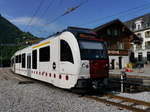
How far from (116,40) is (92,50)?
84.9 ft

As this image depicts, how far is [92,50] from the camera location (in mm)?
7277

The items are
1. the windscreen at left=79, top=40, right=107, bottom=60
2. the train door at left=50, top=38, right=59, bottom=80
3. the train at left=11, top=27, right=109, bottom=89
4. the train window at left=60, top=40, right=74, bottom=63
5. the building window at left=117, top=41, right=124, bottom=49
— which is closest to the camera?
the train at left=11, top=27, right=109, bottom=89

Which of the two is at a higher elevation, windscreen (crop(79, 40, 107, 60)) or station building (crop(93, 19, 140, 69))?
station building (crop(93, 19, 140, 69))

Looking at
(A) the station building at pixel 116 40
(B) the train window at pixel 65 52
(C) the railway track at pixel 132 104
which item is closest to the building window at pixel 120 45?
(A) the station building at pixel 116 40

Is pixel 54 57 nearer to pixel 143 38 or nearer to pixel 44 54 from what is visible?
pixel 44 54

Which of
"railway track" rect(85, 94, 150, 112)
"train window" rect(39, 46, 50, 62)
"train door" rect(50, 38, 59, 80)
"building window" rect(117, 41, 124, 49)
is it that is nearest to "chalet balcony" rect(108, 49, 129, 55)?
"building window" rect(117, 41, 124, 49)

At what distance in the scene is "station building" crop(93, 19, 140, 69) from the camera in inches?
1184

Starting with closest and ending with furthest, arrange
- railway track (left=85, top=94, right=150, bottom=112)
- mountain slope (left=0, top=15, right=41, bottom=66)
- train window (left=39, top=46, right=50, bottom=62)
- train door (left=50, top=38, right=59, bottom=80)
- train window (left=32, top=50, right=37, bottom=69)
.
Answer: railway track (left=85, top=94, right=150, bottom=112) → train door (left=50, top=38, right=59, bottom=80) → train window (left=39, top=46, right=50, bottom=62) → train window (left=32, top=50, right=37, bottom=69) → mountain slope (left=0, top=15, right=41, bottom=66)

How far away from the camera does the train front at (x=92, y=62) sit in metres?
6.77

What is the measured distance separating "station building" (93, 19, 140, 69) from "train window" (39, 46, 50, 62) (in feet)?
69.6

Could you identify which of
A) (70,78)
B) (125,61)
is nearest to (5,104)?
(70,78)

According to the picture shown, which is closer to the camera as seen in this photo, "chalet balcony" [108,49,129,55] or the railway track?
the railway track

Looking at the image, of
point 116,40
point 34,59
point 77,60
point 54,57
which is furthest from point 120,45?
point 77,60

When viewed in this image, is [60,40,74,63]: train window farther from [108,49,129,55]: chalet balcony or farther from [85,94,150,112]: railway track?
[108,49,129,55]: chalet balcony
